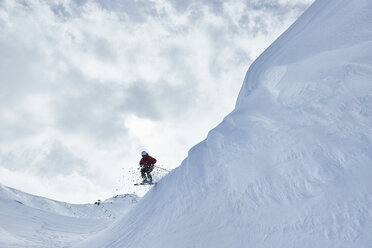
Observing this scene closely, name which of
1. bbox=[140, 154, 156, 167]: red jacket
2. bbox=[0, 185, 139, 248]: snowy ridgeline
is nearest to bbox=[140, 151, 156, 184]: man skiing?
bbox=[140, 154, 156, 167]: red jacket

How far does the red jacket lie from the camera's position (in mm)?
9328

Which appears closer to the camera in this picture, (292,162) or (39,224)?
(292,162)

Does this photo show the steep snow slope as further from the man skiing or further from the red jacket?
the red jacket

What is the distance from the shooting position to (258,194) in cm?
460

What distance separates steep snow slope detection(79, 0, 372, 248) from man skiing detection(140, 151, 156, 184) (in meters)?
1.94

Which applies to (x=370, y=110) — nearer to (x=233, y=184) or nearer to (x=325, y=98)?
(x=325, y=98)

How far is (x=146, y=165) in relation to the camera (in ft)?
30.6

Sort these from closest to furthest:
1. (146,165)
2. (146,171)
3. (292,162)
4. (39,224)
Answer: (292,162), (146,171), (146,165), (39,224)

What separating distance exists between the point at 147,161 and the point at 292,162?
5.50 meters

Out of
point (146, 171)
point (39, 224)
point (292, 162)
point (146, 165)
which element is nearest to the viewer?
point (292, 162)

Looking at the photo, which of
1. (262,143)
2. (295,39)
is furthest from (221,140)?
(295,39)

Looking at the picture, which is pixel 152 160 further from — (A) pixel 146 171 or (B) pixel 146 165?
(A) pixel 146 171

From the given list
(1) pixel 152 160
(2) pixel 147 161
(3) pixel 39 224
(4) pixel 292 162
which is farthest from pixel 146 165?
(3) pixel 39 224

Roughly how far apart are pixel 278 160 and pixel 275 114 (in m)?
1.04
